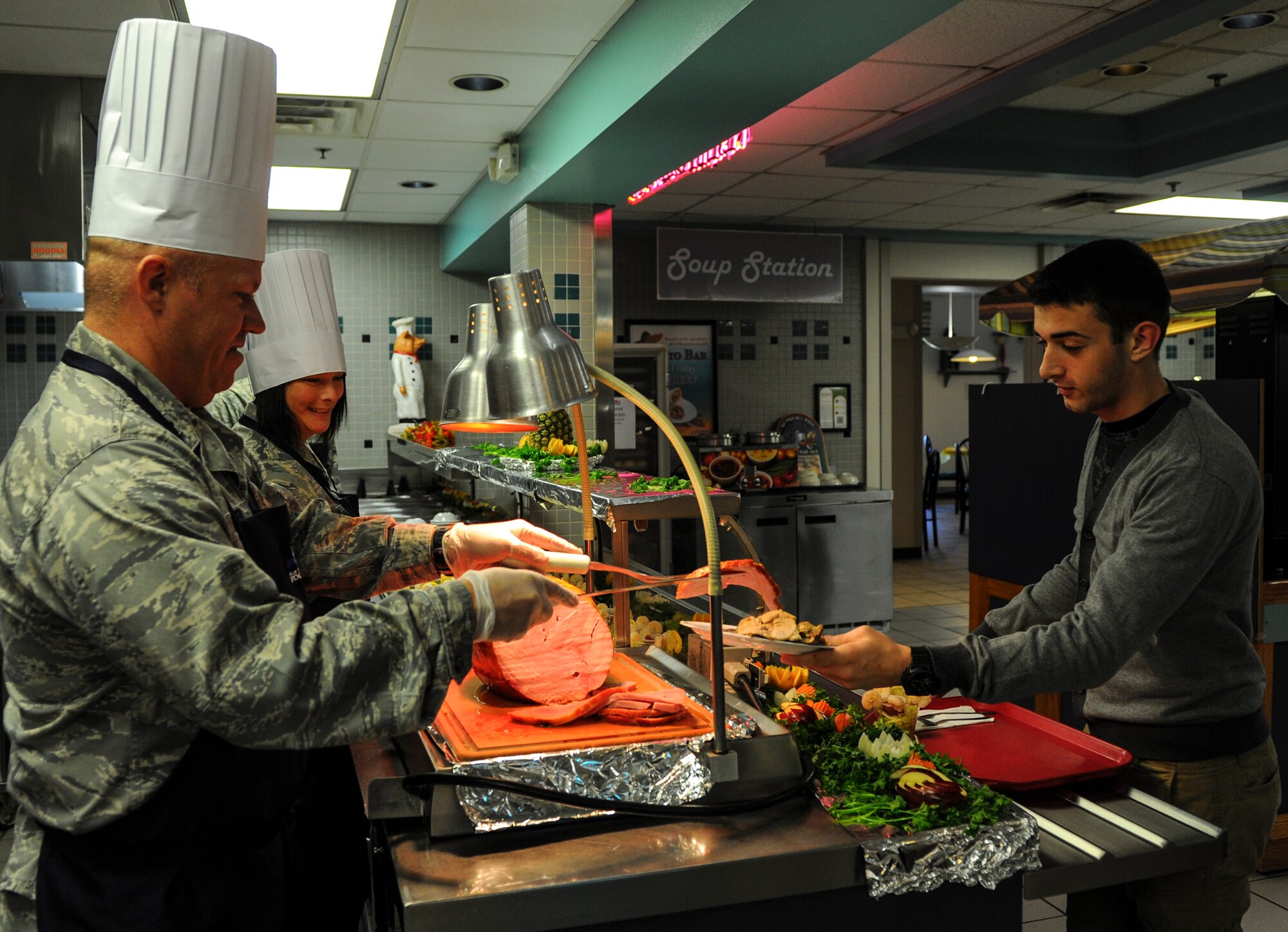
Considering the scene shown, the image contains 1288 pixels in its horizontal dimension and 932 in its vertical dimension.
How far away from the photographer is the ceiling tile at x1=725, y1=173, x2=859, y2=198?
7.68m

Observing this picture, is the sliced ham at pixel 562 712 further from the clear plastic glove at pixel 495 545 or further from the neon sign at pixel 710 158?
the neon sign at pixel 710 158

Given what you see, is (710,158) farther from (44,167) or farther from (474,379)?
(474,379)

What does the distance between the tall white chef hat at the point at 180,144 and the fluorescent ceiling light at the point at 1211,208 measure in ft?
27.6

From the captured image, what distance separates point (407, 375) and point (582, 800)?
24.9ft

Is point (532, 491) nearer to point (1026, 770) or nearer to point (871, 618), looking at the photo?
point (1026, 770)

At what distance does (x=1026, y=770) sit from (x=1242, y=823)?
0.50 m

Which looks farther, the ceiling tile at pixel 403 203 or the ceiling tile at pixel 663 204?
the ceiling tile at pixel 663 204

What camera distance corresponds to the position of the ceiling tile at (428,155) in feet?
20.3

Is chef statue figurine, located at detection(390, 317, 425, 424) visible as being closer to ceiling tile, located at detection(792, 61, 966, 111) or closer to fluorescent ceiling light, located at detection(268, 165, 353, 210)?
fluorescent ceiling light, located at detection(268, 165, 353, 210)

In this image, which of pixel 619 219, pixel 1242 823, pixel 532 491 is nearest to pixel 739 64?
pixel 532 491

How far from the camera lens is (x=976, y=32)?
4727 mm

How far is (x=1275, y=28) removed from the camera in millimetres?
4945

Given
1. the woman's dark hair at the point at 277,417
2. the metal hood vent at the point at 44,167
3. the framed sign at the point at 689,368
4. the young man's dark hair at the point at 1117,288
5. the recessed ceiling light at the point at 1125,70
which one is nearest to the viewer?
the young man's dark hair at the point at 1117,288

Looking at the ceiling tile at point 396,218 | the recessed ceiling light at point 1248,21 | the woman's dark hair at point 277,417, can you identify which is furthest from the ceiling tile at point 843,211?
the woman's dark hair at point 277,417
